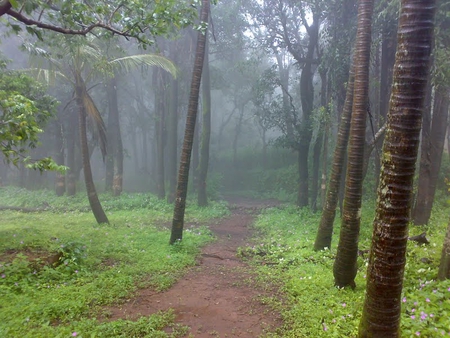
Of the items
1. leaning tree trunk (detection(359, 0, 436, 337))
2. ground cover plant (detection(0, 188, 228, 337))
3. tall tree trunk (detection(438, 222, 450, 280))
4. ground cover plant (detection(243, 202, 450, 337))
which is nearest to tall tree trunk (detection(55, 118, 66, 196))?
ground cover plant (detection(0, 188, 228, 337))

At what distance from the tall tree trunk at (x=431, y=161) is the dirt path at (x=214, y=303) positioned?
620 cm

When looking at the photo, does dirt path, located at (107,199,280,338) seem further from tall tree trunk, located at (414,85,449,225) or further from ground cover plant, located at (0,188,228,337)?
tall tree trunk, located at (414,85,449,225)

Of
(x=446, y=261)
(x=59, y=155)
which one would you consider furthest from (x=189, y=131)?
(x=59, y=155)

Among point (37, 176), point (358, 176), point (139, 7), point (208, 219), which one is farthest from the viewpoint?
point (37, 176)

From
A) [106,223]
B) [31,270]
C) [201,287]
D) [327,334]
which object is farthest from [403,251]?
[106,223]

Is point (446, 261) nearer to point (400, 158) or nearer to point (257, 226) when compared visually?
point (400, 158)

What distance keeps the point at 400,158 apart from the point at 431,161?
9.10 m

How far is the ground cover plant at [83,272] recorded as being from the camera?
4883 millimetres

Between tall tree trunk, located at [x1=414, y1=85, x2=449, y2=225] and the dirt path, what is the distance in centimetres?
620

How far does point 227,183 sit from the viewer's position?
30.6 meters

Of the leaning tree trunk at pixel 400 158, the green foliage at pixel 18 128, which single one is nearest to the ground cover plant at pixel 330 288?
the leaning tree trunk at pixel 400 158

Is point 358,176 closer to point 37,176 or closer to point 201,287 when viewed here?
point 201,287

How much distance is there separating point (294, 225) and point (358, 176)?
733 cm

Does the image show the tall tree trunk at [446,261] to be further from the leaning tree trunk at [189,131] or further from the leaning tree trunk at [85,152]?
the leaning tree trunk at [85,152]
